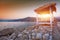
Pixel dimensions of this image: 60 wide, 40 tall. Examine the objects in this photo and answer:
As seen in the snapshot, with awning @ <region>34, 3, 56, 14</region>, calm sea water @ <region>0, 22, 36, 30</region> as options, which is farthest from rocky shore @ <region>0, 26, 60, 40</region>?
awning @ <region>34, 3, 56, 14</region>

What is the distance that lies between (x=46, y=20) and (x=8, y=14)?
0.59 m

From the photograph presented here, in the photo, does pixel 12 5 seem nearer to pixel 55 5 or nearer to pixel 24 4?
pixel 24 4

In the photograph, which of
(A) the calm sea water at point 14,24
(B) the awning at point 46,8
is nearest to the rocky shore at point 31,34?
(A) the calm sea water at point 14,24

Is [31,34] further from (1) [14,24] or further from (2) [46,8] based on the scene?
(2) [46,8]

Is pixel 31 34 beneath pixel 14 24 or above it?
beneath

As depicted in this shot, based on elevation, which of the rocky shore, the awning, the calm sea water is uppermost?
the awning

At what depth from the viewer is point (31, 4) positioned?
1634 mm

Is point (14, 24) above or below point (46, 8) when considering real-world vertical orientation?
below

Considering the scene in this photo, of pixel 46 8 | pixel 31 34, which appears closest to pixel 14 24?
pixel 31 34

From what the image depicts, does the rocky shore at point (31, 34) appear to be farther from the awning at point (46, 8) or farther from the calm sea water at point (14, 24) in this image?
the awning at point (46, 8)

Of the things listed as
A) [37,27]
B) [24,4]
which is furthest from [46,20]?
[24,4]

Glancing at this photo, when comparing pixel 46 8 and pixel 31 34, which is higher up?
pixel 46 8

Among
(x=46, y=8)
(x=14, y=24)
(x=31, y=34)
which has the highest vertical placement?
(x=46, y=8)

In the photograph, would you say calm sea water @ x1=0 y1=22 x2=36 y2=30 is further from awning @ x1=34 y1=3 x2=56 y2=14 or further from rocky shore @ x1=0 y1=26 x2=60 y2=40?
awning @ x1=34 y1=3 x2=56 y2=14
